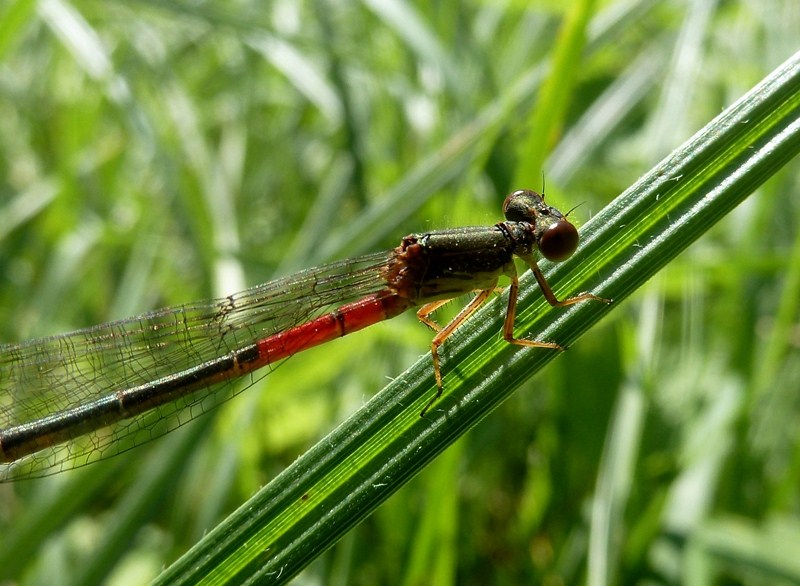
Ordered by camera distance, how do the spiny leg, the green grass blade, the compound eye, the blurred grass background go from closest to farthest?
1. the green grass blade
2. the spiny leg
3. the compound eye
4. the blurred grass background

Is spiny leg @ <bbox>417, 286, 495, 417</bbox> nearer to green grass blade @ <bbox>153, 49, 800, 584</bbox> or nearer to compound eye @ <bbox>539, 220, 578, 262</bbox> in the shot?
green grass blade @ <bbox>153, 49, 800, 584</bbox>

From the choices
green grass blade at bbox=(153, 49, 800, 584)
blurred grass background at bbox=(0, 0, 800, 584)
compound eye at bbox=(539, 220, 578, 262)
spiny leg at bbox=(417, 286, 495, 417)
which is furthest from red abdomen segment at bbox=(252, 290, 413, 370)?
green grass blade at bbox=(153, 49, 800, 584)

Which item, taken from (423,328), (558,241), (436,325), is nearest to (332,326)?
(436,325)

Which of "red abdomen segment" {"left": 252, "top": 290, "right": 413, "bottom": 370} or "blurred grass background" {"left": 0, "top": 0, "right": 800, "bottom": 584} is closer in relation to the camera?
"red abdomen segment" {"left": 252, "top": 290, "right": 413, "bottom": 370}

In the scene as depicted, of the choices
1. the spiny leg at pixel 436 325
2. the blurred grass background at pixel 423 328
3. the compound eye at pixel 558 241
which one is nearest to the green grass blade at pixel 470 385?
the spiny leg at pixel 436 325

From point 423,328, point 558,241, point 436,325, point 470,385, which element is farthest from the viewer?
point 423,328

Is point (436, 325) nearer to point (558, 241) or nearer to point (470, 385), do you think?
point (558, 241)

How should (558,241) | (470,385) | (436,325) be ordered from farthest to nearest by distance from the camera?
(436,325) < (558,241) < (470,385)

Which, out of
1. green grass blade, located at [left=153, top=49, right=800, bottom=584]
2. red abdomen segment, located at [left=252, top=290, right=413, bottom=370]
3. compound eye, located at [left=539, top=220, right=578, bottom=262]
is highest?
red abdomen segment, located at [left=252, top=290, right=413, bottom=370]
